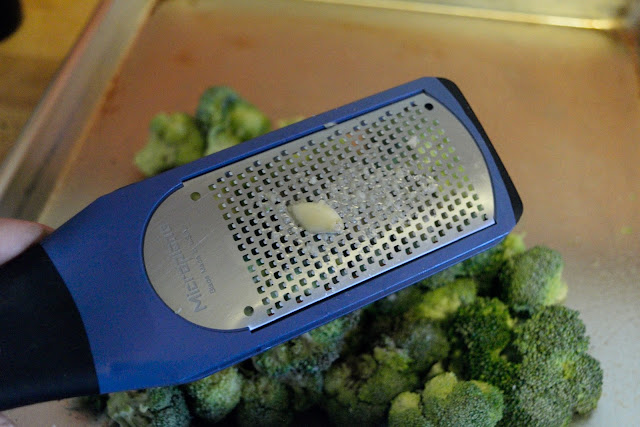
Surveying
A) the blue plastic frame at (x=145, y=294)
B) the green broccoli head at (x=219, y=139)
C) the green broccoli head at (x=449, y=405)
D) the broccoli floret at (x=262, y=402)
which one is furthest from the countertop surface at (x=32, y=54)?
the green broccoli head at (x=449, y=405)

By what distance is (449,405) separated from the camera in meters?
0.75

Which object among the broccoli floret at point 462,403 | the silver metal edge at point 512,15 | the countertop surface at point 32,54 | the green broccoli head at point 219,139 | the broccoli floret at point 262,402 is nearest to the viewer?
the broccoli floret at point 462,403

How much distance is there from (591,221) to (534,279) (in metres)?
0.31

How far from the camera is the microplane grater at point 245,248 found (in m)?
0.62

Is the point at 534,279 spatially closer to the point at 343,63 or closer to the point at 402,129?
the point at 402,129

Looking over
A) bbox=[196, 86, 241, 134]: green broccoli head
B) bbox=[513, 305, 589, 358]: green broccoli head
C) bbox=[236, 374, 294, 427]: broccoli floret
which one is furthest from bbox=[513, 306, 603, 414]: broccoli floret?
bbox=[196, 86, 241, 134]: green broccoli head

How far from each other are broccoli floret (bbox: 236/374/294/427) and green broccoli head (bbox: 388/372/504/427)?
0.57 ft

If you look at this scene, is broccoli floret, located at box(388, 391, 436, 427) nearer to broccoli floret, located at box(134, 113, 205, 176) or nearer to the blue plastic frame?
the blue plastic frame

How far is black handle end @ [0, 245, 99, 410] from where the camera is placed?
604 mm

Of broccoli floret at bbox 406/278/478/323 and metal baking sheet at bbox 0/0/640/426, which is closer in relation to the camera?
broccoli floret at bbox 406/278/478/323

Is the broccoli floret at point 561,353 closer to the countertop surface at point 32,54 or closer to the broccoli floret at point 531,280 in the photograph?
the broccoli floret at point 531,280

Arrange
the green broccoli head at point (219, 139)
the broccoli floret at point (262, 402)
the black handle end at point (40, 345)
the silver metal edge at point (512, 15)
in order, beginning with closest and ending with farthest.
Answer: the black handle end at point (40, 345) → the broccoli floret at point (262, 402) → the green broccoli head at point (219, 139) → the silver metal edge at point (512, 15)

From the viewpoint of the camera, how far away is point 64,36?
1326 millimetres

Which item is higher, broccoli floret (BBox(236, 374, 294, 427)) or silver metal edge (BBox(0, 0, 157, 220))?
silver metal edge (BBox(0, 0, 157, 220))
